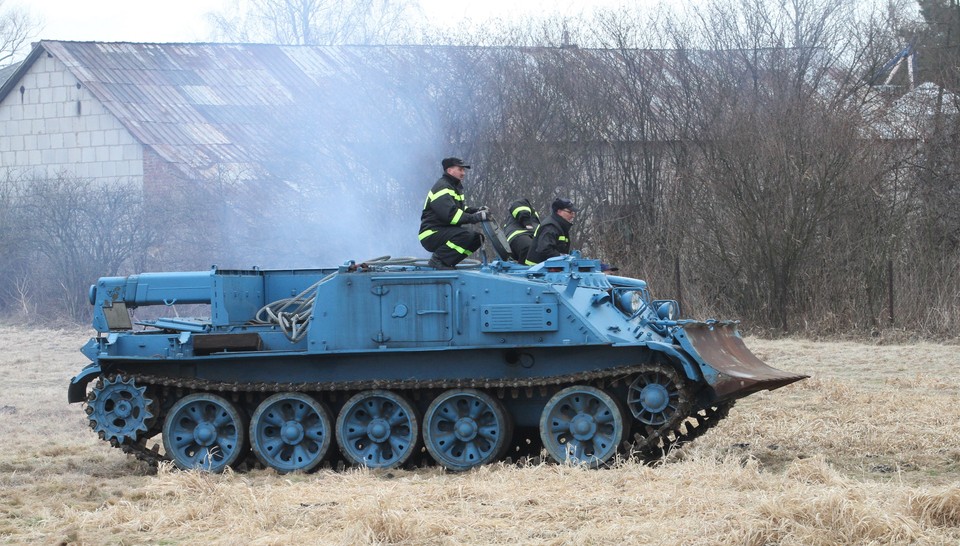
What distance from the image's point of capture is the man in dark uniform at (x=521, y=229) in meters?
13.7

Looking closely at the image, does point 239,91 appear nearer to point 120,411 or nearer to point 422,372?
point 120,411

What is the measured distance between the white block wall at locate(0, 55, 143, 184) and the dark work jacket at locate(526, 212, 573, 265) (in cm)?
1886

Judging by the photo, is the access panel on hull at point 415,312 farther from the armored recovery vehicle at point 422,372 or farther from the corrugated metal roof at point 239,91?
the corrugated metal roof at point 239,91

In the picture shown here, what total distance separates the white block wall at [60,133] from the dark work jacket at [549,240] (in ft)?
61.9

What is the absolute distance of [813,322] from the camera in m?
22.9

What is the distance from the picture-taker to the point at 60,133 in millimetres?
32688

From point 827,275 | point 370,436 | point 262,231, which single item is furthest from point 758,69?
point 370,436

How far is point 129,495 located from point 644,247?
55.0ft

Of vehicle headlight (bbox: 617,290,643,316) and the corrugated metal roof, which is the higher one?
the corrugated metal roof

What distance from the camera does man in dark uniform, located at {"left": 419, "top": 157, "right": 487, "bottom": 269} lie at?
39.3 ft

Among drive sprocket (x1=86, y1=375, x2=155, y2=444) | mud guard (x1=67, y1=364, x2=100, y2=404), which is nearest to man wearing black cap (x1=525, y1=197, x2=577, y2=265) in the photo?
drive sprocket (x1=86, y1=375, x2=155, y2=444)

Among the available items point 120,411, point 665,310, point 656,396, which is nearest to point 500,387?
point 656,396

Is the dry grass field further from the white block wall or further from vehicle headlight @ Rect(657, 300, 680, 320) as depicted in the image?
the white block wall

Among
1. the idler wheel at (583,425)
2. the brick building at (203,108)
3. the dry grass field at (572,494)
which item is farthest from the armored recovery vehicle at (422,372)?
the brick building at (203,108)
